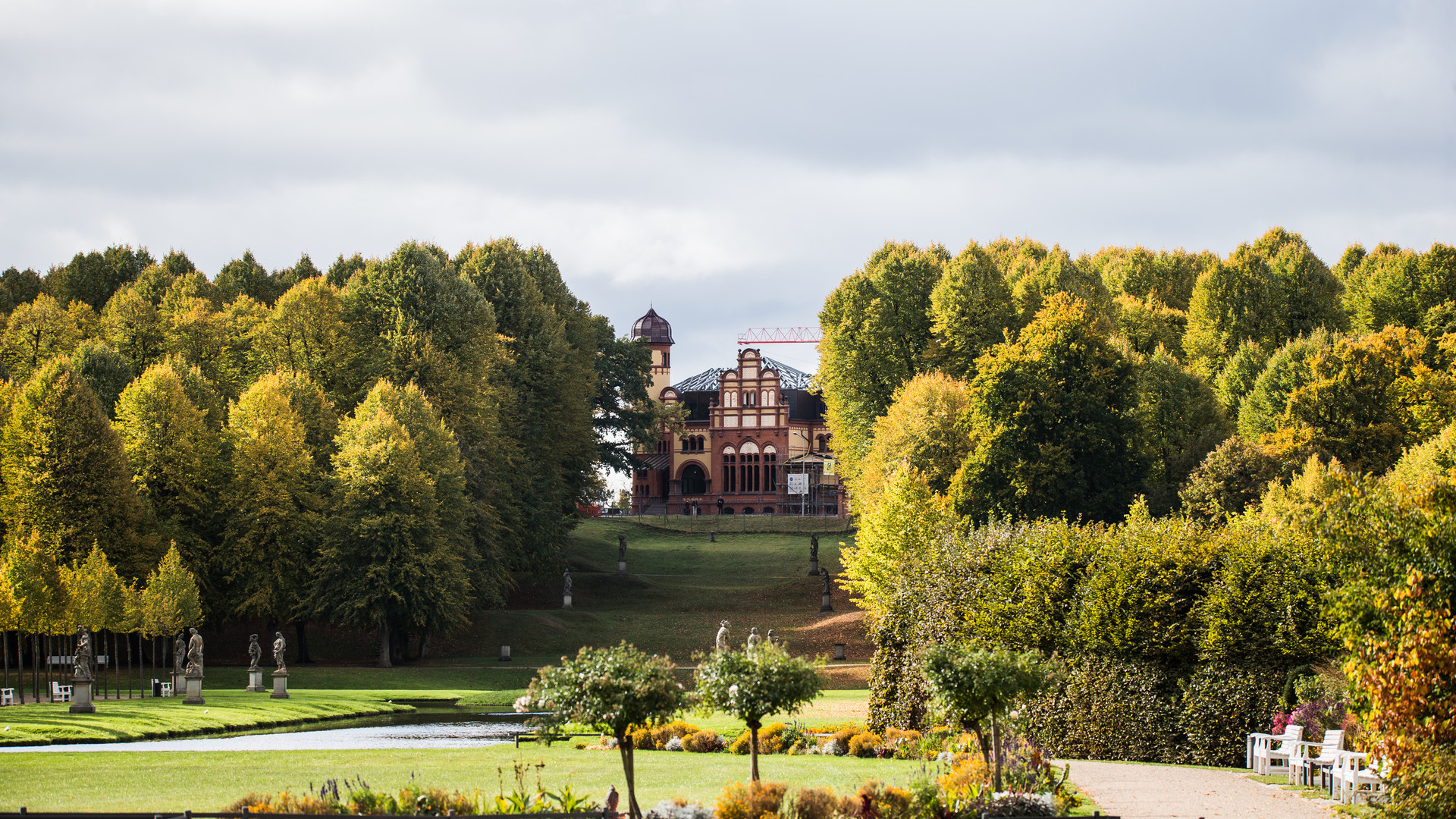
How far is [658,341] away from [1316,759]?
9004 cm

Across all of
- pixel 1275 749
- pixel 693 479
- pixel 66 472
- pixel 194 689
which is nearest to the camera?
pixel 1275 749

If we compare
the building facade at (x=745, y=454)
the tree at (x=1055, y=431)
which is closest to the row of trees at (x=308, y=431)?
the tree at (x=1055, y=431)

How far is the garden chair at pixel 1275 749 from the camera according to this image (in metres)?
18.0

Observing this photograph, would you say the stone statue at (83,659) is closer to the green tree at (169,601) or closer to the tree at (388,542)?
the green tree at (169,601)

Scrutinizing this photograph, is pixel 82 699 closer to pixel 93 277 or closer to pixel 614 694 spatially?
pixel 614 694

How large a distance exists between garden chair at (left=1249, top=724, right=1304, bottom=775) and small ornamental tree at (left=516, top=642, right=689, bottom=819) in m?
9.55

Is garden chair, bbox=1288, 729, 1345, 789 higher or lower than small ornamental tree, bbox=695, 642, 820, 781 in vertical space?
lower

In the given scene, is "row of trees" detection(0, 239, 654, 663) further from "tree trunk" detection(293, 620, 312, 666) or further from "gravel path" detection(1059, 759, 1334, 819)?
"gravel path" detection(1059, 759, 1334, 819)

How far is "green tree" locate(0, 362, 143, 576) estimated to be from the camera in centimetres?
3919

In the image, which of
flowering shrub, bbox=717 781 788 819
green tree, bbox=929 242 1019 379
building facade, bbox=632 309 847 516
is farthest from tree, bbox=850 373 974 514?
building facade, bbox=632 309 847 516

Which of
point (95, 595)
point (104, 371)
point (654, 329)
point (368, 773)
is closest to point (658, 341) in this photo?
point (654, 329)

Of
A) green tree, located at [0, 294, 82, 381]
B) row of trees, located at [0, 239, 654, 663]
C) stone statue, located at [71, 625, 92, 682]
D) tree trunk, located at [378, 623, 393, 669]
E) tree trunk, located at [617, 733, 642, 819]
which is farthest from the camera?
green tree, located at [0, 294, 82, 381]

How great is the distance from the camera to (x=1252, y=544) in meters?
20.6

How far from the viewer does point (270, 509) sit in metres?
42.8
